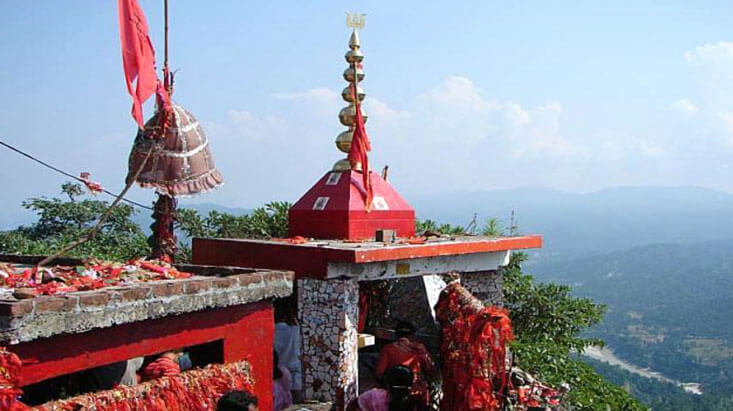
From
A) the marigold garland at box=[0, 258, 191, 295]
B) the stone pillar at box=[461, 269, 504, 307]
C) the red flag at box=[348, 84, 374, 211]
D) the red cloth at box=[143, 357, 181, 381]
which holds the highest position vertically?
the red flag at box=[348, 84, 374, 211]

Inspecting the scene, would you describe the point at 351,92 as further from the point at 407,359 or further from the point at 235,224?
the point at 235,224

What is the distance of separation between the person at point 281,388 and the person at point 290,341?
0.16 m

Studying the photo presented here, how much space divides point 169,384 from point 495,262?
683cm

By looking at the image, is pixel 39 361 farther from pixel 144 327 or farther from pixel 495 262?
pixel 495 262

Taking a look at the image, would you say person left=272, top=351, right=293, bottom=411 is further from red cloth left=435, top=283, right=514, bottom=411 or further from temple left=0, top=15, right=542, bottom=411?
red cloth left=435, top=283, right=514, bottom=411

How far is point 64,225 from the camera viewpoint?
2702 cm

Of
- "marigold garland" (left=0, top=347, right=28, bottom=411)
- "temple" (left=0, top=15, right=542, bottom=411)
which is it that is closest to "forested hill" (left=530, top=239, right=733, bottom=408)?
"temple" (left=0, top=15, right=542, bottom=411)

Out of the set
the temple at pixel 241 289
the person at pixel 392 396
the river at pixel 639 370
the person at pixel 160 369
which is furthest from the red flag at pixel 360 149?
the river at pixel 639 370

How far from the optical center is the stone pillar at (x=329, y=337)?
9953 millimetres

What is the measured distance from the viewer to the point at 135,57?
8859mm

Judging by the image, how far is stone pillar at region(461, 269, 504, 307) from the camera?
1318cm

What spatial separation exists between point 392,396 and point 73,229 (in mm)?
19818

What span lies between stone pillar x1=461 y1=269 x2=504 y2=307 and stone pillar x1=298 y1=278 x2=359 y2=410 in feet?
11.4

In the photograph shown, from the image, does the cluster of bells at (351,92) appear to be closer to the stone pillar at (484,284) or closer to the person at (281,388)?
the stone pillar at (484,284)
